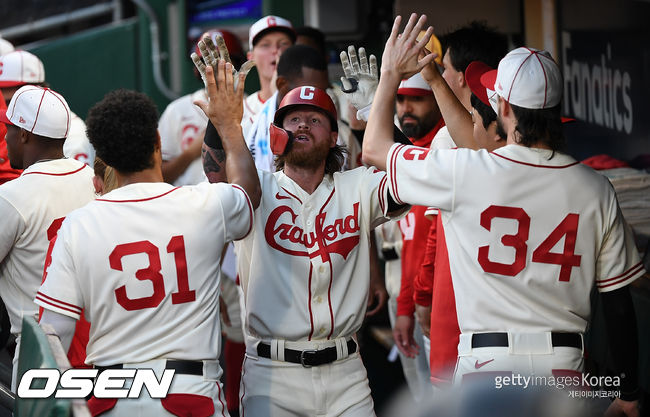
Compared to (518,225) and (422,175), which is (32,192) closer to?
(422,175)

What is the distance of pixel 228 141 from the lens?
139 inches

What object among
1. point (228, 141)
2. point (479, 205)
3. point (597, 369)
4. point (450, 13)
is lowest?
point (597, 369)

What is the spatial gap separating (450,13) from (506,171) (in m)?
3.68

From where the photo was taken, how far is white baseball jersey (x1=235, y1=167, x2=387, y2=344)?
12.0ft

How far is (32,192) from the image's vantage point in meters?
3.93

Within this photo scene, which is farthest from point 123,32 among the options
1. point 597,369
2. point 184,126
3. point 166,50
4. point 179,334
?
point 179,334

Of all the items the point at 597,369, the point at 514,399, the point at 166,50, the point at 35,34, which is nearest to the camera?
the point at 514,399

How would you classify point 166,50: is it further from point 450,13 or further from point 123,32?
point 450,13

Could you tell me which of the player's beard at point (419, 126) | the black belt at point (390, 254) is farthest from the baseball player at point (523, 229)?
the black belt at point (390, 254)

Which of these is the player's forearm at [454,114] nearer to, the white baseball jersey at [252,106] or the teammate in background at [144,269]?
the teammate in background at [144,269]

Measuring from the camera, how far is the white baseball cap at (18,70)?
579 cm

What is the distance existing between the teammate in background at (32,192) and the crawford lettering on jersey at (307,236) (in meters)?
0.95

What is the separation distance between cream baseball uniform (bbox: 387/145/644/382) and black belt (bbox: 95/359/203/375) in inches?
35.8

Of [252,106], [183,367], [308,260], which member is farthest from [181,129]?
[183,367]
